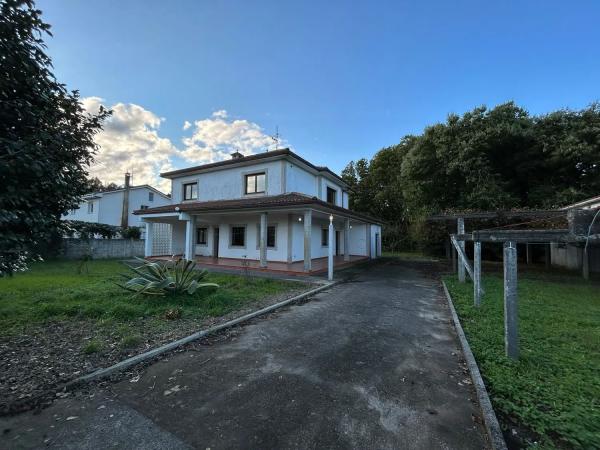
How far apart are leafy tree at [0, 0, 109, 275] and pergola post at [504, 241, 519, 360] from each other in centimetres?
597

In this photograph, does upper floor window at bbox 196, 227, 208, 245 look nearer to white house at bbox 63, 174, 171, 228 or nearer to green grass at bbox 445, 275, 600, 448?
white house at bbox 63, 174, 171, 228

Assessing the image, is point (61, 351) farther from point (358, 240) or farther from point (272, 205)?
point (358, 240)

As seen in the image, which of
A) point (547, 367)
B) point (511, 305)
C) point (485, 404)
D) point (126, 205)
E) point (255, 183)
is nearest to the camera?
point (485, 404)

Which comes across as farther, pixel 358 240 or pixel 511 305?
pixel 358 240

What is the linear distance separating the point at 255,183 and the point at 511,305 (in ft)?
46.3

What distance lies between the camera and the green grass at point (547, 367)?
241 centimetres

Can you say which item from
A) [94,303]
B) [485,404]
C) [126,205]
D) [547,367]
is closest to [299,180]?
[94,303]

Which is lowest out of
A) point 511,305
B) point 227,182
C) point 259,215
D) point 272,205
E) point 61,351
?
point 61,351

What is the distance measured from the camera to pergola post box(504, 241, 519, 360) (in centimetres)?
373

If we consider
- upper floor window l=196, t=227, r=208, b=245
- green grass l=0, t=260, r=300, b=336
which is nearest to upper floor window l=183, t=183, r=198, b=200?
upper floor window l=196, t=227, r=208, b=245

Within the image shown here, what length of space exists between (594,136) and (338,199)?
15.1 meters

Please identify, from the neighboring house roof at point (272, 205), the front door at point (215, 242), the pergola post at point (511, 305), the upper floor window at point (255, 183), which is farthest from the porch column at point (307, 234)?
the front door at point (215, 242)

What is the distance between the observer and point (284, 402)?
2838 millimetres

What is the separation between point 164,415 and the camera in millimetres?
2631
